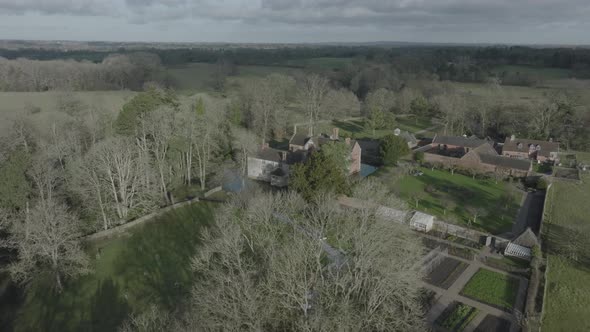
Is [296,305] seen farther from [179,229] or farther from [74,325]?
[179,229]

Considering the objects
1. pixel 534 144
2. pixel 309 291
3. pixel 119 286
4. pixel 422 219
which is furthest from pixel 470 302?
pixel 534 144

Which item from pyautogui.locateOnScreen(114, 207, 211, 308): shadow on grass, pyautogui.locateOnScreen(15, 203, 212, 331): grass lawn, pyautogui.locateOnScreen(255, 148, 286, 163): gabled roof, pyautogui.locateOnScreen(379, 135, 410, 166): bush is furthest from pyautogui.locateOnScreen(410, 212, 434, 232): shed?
pyautogui.locateOnScreen(15, 203, 212, 331): grass lawn

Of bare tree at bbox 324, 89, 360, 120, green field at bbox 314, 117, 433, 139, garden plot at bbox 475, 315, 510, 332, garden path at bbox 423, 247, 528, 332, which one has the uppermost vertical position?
bare tree at bbox 324, 89, 360, 120

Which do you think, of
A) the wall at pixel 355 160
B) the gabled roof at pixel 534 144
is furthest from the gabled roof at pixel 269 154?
the gabled roof at pixel 534 144

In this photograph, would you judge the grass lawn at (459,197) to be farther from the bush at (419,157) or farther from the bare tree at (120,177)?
the bare tree at (120,177)

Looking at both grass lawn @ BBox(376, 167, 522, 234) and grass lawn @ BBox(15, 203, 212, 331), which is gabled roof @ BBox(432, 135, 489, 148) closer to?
grass lawn @ BBox(376, 167, 522, 234)

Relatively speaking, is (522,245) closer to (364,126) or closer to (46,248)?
(46,248)
